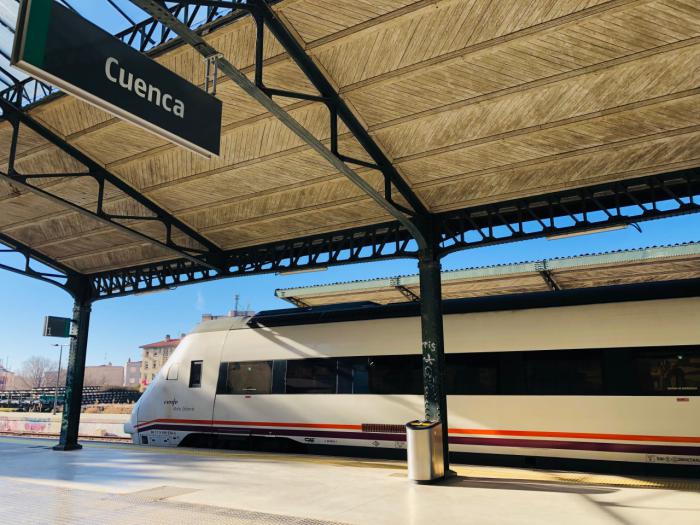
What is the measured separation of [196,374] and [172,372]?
0.83m

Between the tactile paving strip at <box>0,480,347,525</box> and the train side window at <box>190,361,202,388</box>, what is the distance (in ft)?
19.9

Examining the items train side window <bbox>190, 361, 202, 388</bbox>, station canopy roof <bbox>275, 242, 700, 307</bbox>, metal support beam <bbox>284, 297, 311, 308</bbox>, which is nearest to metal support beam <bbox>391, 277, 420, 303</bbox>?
station canopy roof <bbox>275, 242, 700, 307</bbox>

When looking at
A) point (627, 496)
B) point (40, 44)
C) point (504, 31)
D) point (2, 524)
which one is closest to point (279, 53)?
point (504, 31)

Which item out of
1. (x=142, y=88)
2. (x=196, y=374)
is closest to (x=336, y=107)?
(x=142, y=88)

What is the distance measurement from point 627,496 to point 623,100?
17.3 feet

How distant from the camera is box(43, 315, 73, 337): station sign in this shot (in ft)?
45.5

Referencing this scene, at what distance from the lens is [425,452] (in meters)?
8.30

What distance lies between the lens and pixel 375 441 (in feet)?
35.4

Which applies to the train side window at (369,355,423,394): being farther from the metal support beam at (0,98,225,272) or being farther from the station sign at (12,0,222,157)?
the station sign at (12,0,222,157)

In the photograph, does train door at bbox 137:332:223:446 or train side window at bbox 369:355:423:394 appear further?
train door at bbox 137:332:223:446

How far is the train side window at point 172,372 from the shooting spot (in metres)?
13.8

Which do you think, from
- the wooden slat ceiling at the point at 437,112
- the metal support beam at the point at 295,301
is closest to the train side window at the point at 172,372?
the metal support beam at the point at 295,301

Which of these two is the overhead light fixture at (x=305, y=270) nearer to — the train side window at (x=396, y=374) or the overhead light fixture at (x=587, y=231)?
the train side window at (x=396, y=374)

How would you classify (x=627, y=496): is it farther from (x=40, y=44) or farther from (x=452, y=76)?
(x=40, y=44)
